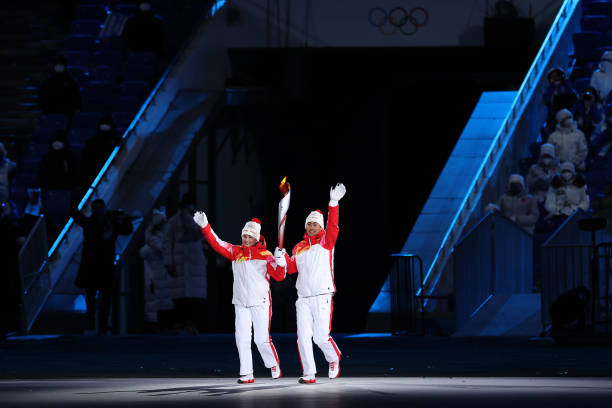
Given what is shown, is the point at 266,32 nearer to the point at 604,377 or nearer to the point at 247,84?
the point at 247,84

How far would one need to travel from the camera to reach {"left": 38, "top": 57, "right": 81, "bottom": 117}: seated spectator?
27.0 metres

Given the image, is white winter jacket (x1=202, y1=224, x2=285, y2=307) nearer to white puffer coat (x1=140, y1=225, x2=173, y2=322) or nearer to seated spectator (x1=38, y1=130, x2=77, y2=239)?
white puffer coat (x1=140, y1=225, x2=173, y2=322)

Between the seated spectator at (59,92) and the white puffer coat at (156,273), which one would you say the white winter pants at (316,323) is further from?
the seated spectator at (59,92)

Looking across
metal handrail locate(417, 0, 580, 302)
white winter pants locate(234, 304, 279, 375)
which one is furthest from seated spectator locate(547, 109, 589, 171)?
white winter pants locate(234, 304, 279, 375)

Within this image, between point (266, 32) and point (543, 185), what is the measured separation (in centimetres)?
1056

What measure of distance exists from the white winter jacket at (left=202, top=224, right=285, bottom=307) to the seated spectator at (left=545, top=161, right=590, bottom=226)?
1016cm

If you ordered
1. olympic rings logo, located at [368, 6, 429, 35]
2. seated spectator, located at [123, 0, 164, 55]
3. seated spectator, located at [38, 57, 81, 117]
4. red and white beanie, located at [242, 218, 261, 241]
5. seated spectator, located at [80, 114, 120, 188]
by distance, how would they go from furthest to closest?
olympic rings logo, located at [368, 6, 429, 35]
seated spectator, located at [123, 0, 164, 55]
seated spectator, located at [38, 57, 81, 117]
seated spectator, located at [80, 114, 120, 188]
red and white beanie, located at [242, 218, 261, 241]

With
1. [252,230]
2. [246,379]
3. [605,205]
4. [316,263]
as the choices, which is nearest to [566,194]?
[605,205]

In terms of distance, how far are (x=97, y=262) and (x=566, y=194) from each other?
289 inches

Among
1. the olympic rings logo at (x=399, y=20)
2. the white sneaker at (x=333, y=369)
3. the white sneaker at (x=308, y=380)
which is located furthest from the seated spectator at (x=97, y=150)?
the white sneaker at (x=308, y=380)

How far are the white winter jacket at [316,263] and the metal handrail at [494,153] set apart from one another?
29.9 feet

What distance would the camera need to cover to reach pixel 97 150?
25953mm

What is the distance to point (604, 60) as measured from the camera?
25188mm

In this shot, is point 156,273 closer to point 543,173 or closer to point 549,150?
point 543,173
